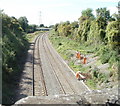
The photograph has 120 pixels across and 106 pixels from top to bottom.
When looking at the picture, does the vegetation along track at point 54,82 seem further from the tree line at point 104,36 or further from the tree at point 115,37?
the tree at point 115,37

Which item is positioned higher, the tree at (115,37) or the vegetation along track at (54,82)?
the tree at (115,37)

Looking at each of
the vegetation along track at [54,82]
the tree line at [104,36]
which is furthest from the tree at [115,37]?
the vegetation along track at [54,82]

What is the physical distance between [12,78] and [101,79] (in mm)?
7730

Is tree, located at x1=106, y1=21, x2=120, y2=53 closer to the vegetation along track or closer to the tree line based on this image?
the tree line

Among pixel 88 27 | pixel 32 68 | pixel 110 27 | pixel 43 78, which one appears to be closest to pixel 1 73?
pixel 43 78

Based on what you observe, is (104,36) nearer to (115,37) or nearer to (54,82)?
(115,37)

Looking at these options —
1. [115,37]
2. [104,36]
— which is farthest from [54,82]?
[104,36]

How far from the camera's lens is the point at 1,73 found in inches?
603

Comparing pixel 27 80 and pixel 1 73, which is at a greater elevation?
pixel 1 73

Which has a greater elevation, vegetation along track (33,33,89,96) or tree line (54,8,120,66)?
tree line (54,8,120,66)

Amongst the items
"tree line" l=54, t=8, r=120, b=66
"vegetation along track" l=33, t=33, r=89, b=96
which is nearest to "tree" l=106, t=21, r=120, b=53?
"tree line" l=54, t=8, r=120, b=66

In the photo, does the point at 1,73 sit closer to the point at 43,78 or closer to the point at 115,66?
the point at 43,78

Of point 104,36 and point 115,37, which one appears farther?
point 104,36

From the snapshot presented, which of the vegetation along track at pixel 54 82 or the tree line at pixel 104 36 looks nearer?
the vegetation along track at pixel 54 82
